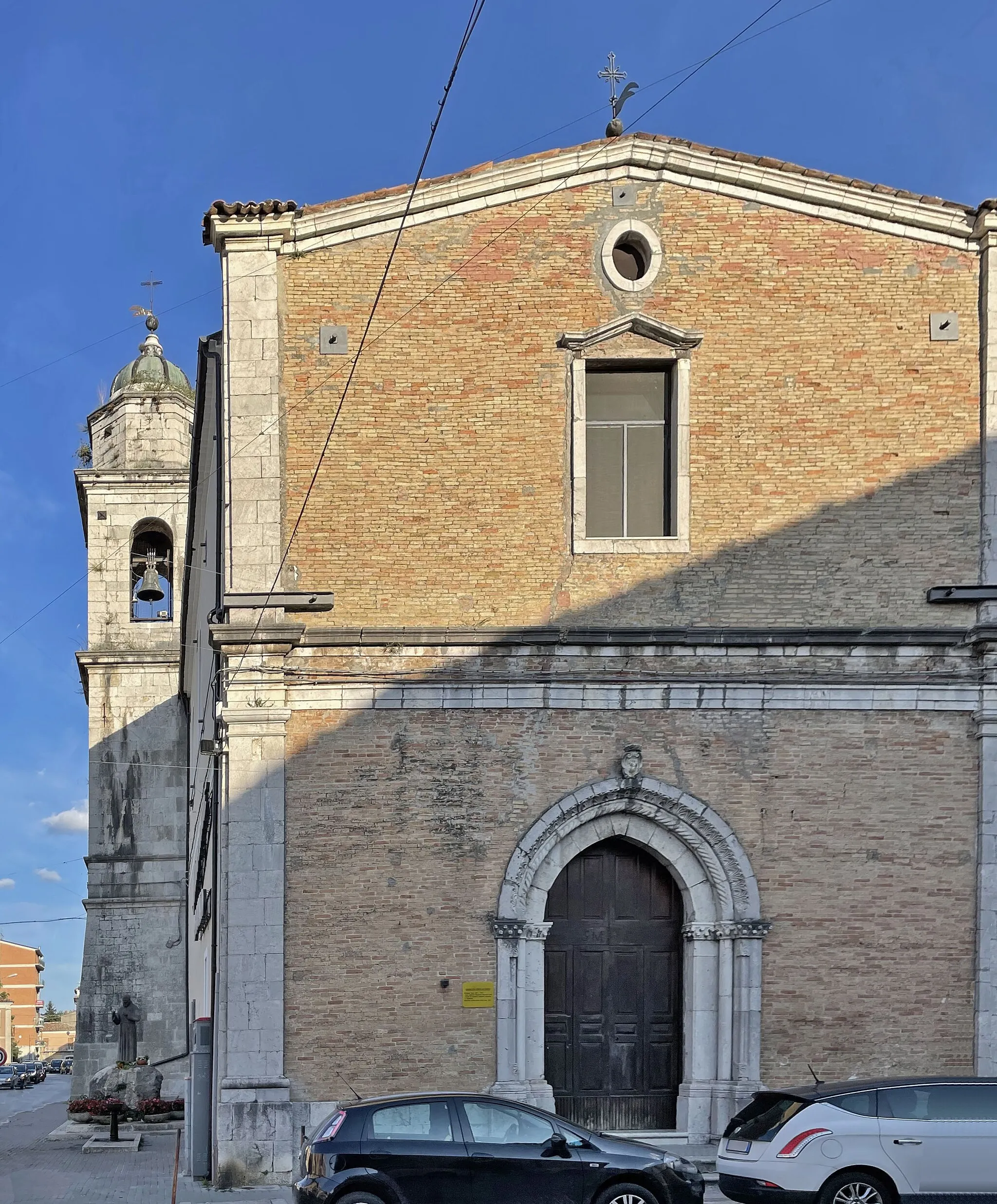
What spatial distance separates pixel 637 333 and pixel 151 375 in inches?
1003

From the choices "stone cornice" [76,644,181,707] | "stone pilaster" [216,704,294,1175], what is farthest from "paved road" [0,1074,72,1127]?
"stone pilaster" [216,704,294,1175]

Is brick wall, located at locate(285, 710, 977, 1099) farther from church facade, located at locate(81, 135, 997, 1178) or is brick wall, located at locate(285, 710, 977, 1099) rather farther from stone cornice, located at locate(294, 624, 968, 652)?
stone cornice, located at locate(294, 624, 968, 652)

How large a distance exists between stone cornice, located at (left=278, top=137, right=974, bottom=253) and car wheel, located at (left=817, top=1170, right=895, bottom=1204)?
425 inches

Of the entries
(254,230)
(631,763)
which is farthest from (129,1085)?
(254,230)

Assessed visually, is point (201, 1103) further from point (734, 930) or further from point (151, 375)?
→ point (151, 375)

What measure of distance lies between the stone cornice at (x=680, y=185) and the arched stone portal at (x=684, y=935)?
270 inches

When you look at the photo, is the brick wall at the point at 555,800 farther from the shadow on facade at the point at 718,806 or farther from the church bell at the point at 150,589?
the church bell at the point at 150,589

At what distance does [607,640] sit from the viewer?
17984mm

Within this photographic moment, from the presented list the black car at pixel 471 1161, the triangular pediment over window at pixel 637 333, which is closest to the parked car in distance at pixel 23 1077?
the triangular pediment over window at pixel 637 333

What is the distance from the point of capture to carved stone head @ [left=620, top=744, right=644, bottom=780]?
17.7 metres

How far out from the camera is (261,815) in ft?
57.4

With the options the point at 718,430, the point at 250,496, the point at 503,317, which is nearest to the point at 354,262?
the point at 503,317

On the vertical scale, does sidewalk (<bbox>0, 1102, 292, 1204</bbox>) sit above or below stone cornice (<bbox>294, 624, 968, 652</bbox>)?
below

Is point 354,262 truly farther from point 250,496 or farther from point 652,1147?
point 652,1147
